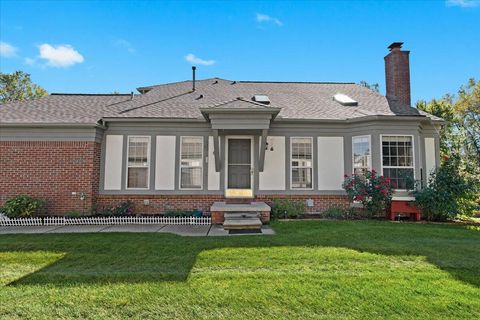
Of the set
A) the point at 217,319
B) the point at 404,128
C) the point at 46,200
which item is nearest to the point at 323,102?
the point at 404,128

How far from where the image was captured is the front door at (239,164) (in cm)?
970

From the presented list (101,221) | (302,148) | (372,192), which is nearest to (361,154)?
(372,192)

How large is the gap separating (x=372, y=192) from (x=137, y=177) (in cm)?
806

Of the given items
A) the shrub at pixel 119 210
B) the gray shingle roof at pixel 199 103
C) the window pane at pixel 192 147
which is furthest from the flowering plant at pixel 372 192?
the shrub at pixel 119 210

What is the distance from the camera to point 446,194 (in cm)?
823

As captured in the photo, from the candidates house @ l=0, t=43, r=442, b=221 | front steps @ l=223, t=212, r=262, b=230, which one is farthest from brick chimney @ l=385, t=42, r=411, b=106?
front steps @ l=223, t=212, r=262, b=230

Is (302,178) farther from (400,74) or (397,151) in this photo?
(400,74)

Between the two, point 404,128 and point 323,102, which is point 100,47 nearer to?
point 323,102

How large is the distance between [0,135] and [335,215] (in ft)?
38.3

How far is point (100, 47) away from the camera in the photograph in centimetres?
1426

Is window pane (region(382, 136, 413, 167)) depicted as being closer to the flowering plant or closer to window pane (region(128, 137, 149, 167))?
the flowering plant

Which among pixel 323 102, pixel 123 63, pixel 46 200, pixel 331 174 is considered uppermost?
pixel 123 63

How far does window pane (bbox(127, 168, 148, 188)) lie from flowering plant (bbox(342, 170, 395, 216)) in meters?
7.09

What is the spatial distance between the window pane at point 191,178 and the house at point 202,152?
0.04 meters
